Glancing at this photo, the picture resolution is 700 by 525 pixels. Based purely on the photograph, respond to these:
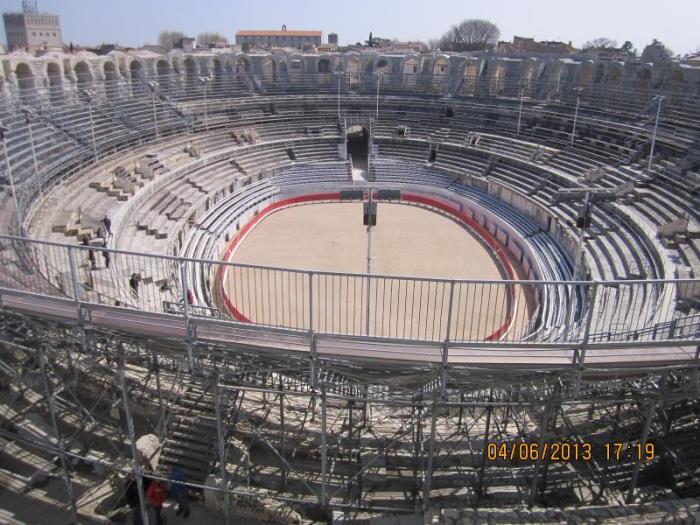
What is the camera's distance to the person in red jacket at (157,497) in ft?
30.9

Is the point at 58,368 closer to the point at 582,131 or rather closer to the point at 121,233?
the point at 121,233

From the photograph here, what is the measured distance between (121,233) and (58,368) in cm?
1064

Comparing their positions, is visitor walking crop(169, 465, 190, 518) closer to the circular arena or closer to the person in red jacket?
the person in red jacket

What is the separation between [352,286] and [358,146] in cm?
2194

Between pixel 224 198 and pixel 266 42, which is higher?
pixel 266 42

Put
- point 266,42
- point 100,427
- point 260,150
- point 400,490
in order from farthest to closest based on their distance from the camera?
point 266,42 → point 260,150 → point 100,427 → point 400,490

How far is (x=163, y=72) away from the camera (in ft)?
134

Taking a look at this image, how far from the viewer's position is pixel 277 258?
24.8 meters

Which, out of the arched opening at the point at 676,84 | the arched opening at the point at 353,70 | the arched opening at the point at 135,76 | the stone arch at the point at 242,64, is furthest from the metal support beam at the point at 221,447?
the stone arch at the point at 242,64

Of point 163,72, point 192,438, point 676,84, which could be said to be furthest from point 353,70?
point 192,438

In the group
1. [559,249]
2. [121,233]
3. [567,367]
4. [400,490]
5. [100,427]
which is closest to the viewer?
[567,367]

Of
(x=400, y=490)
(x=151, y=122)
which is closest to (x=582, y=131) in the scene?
(x=151, y=122)

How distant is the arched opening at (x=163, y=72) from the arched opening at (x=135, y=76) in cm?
134

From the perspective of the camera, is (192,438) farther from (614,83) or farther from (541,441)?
(614,83)
